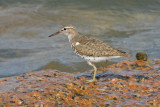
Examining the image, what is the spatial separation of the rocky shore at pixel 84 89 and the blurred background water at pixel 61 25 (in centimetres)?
374

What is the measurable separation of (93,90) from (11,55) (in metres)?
7.04

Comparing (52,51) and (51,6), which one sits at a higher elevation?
(51,6)

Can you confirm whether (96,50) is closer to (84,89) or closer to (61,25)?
(84,89)

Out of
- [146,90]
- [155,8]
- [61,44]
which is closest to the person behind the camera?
[146,90]

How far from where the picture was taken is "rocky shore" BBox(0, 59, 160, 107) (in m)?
5.13

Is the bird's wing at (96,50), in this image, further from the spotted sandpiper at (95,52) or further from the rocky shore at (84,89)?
the rocky shore at (84,89)

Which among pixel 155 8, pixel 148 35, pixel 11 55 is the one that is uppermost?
pixel 155 8

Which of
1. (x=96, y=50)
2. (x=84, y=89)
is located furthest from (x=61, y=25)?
(x=84, y=89)

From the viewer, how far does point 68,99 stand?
5.21 metres

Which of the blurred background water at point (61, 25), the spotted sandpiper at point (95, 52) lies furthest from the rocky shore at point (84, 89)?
the blurred background water at point (61, 25)

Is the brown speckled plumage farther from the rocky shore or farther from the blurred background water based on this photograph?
Answer: the blurred background water

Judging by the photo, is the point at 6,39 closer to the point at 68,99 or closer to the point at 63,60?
the point at 63,60

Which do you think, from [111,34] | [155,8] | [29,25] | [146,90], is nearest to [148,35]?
[111,34]

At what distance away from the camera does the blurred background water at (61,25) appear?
11432mm
